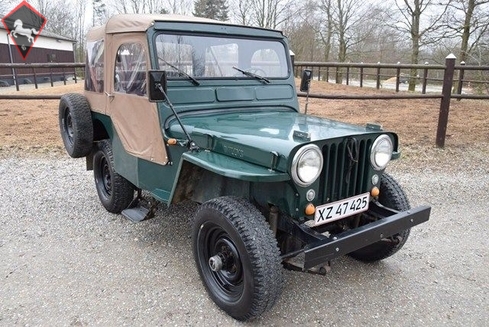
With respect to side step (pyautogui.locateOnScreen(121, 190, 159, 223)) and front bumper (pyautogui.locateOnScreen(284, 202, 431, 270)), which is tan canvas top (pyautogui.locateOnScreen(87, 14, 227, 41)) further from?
front bumper (pyautogui.locateOnScreen(284, 202, 431, 270))

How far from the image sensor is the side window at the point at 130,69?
3.18 metres

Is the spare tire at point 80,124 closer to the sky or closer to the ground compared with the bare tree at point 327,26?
closer to the ground

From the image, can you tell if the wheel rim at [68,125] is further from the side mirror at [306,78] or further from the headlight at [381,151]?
the headlight at [381,151]

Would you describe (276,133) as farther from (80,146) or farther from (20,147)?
(20,147)

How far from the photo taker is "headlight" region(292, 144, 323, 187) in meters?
2.22

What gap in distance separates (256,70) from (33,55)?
95.6ft

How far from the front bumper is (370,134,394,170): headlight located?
354mm

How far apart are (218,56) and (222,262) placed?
170cm

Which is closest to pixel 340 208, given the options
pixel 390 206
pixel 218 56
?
pixel 390 206

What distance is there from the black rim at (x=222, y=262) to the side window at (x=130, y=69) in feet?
4.18

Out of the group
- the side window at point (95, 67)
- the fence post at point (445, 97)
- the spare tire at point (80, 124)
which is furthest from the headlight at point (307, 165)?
the fence post at point (445, 97)

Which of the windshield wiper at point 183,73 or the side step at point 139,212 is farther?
the side step at point 139,212

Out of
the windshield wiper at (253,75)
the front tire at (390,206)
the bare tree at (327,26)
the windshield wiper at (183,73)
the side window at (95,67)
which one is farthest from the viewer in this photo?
the bare tree at (327,26)

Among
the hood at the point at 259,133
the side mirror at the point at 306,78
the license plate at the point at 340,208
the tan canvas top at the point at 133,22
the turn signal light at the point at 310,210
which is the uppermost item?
the tan canvas top at the point at 133,22
